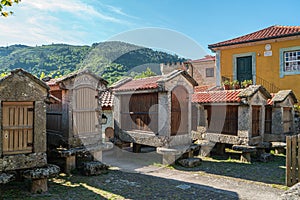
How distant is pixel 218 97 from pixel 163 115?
10.3ft

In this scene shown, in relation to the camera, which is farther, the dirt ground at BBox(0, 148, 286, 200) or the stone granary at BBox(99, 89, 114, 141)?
the stone granary at BBox(99, 89, 114, 141)

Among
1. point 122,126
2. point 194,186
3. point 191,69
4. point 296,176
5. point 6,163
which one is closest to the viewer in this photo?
point 6,163

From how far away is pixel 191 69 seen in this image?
88.7ft

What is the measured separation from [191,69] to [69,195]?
22.4 meters

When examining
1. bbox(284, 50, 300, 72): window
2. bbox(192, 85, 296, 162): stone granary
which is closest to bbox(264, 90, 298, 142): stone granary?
bbox(192, 85, 296, 162): stone granary

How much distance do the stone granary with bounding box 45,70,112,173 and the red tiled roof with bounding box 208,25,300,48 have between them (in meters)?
10.7

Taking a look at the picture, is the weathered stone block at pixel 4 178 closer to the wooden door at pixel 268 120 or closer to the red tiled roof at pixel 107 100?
the red tiled roof at pixel 107 100

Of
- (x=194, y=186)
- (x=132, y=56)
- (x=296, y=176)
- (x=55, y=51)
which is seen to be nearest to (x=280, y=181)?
(x=296, y=176)

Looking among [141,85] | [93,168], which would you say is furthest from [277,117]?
[93,168]

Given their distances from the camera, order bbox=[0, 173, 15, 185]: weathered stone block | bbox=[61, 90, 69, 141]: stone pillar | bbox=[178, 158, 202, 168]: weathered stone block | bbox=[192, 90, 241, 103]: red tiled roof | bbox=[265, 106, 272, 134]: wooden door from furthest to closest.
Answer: bbox=[265, 106, 272, 134]: wooden door → bbox=[192, 90, 241, 103]: red tiled roof → bbox=[178, 158, 202, 168]: weathered stone block → bbox=[61, 90, 69, 141]: stone pillar → bbox=[0, 173, 15, 185]: weathered stone block

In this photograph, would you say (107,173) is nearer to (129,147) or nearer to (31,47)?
(129,147)

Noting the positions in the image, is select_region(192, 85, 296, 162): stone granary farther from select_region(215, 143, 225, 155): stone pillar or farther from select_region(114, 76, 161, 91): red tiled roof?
select_region(114, 76, 161, 91): red tiled roof

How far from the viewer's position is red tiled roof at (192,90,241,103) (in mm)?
10812

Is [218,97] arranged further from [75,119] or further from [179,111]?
[75,119]
